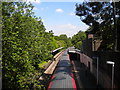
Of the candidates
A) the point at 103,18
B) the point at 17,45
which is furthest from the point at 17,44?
the point at 103,18

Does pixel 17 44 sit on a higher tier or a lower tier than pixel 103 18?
lower

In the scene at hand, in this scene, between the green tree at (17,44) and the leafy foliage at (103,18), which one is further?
the leafy foliage at (103,18)

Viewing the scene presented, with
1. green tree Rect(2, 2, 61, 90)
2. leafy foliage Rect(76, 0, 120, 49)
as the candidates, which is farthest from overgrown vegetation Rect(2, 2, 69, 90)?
leafy foliage Rect(76, 0, 120, 49)

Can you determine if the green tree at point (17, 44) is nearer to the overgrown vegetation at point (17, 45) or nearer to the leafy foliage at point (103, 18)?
the overgrown vegetation at point (17, 45)

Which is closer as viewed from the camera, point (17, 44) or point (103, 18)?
point (17, 44)

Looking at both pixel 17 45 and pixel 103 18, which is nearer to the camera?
pixel 17 45

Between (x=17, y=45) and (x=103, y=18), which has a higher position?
(x=103, y=18)

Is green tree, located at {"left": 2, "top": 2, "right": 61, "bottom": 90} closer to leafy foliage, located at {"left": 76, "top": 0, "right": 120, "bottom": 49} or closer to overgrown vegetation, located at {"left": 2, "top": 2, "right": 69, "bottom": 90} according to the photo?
overgrown vegetation, located at {"left": 2, "top": 2, "right": 69, "bottom": 90}

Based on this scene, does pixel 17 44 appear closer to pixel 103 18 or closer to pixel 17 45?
pixel 17 45

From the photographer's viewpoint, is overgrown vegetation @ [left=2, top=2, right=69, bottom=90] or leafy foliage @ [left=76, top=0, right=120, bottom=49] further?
leafy foliage @ [left=76, top=0, right=120, bottom=49]

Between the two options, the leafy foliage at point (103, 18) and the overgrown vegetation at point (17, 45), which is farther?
the leafy foliage at point (103, 18)

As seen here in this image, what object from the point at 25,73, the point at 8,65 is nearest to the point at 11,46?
the point at 8,65

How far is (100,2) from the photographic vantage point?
15.8m

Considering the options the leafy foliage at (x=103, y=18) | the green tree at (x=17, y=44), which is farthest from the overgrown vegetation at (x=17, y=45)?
the leafy foliage at (x=103, y=18)
